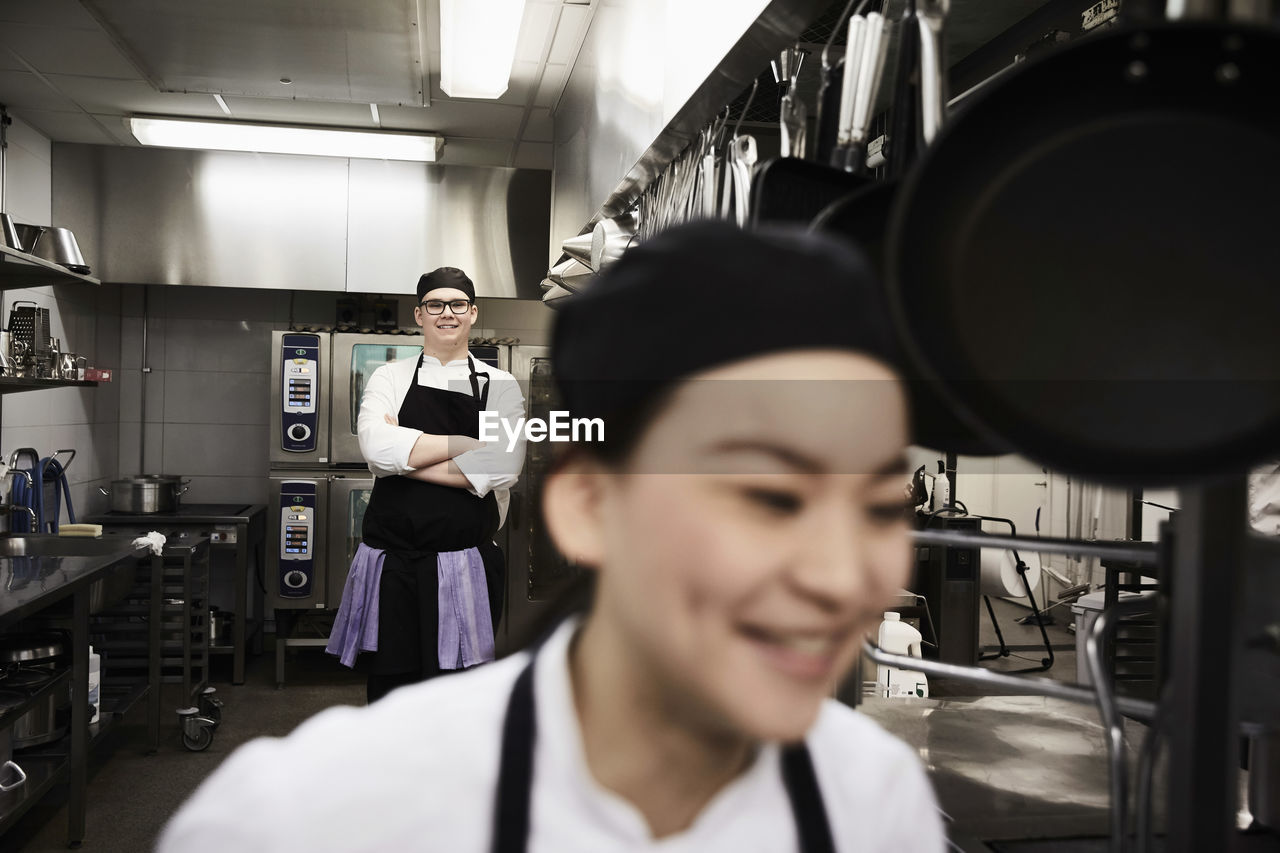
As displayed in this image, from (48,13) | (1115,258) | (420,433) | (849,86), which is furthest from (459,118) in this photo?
(1115,258)

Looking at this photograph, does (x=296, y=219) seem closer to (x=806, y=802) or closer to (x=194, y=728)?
(x=194, y=728)

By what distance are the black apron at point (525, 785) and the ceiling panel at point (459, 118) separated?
141 inches

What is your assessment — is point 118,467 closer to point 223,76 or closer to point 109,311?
point 109,311

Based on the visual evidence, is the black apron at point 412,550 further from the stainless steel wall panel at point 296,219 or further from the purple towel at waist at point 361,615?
the stainless steel wall panel at point 296,219

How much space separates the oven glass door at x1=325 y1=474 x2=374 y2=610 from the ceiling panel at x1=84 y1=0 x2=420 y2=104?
1.67 metres

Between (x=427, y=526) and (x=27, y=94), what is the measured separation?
8.83 ft

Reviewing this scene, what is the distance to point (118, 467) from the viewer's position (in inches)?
192

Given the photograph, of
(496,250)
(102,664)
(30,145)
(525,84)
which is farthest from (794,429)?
(30,145)

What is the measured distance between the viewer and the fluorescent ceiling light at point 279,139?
13.2 ft

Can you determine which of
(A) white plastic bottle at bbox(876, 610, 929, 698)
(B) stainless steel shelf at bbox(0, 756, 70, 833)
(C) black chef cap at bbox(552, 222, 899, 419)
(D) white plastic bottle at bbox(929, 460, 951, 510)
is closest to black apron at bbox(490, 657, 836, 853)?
(C) black chef cap at bbox(552, 222, 899, 419)

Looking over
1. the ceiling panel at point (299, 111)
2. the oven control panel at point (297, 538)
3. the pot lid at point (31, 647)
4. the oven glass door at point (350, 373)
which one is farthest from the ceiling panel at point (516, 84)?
the pot lid at point (31, 647)

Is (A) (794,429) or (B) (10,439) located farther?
(B) (10,439)

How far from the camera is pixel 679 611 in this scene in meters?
0.37

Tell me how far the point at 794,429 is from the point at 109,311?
17.2 ft
